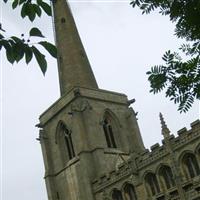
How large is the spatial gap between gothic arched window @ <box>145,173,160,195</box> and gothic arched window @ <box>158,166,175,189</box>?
2.17 feet

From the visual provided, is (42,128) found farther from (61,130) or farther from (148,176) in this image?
(148,176)

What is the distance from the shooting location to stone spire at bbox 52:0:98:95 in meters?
43.6

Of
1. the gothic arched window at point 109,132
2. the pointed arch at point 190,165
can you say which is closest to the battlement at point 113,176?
the gothic arched window at point 109,132

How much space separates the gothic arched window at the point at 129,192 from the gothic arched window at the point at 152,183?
172cm

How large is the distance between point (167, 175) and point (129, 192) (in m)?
3.81

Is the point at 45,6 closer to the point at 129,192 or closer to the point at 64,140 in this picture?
the point at 129,192

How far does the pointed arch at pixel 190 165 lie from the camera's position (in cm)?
3023

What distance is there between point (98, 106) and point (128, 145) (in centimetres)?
400

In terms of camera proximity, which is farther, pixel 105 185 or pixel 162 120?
pixel 105 185

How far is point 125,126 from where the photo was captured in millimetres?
42625

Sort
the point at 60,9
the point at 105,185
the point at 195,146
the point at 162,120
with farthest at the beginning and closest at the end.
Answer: the point at 60,9 < the point at 105,185 < the point at 162,120 < the point at 195,146

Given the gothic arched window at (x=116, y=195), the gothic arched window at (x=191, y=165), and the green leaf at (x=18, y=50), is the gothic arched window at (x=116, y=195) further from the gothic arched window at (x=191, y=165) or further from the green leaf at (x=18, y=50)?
the green leaf at (x=18, y=50)

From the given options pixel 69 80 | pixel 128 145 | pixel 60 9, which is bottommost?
pixel 128 145

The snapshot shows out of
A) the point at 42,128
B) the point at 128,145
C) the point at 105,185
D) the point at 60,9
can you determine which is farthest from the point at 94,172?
the point at 60,9
